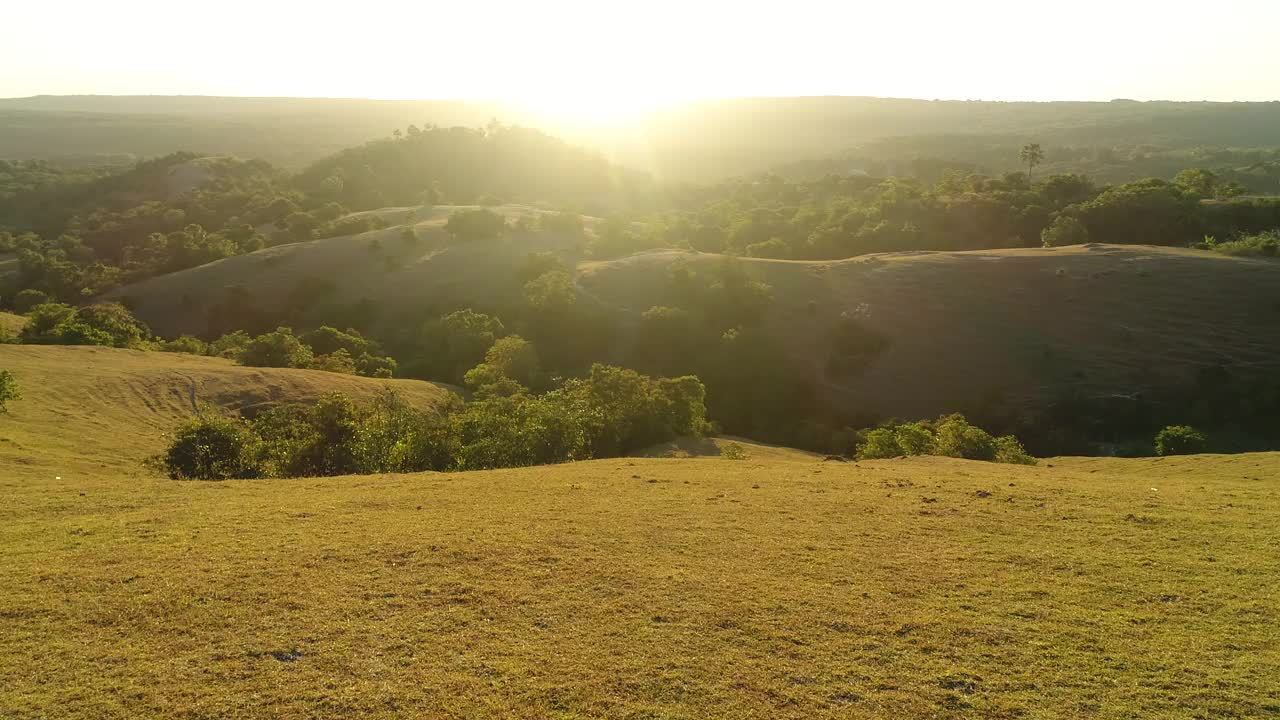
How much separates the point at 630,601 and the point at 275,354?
32.8 meters

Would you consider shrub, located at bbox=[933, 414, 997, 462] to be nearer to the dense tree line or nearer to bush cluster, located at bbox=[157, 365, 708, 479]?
bush cluster, located at bbox=[157, 365, 708, 479]

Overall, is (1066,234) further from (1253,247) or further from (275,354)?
(275,354)

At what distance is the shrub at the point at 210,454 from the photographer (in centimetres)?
1853

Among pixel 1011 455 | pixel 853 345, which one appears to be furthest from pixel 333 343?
pixel 1011 455

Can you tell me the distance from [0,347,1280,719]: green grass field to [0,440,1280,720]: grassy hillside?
1.6 inches

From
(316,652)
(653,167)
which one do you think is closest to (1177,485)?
(316,652)

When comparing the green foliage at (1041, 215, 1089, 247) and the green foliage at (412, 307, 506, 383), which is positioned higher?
the green foliage at (1041, 215, 1089, 247)

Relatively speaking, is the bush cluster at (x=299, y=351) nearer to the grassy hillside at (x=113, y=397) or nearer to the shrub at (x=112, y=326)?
the shrub at (x=112, y=326)

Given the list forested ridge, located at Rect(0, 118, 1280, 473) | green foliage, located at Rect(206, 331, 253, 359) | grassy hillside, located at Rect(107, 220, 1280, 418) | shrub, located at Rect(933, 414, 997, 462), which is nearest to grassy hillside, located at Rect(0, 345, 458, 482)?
green foliage, located at Rect(206, 331, 253, 359)

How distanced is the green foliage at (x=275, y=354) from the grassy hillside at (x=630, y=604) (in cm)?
2190

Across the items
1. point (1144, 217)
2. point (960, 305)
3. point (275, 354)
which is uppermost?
point (1144, 217)

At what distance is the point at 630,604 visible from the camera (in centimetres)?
936

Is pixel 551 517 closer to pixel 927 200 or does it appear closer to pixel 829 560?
pixel 829 560

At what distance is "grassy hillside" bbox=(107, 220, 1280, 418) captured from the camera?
4266cm
